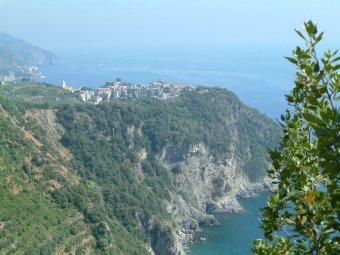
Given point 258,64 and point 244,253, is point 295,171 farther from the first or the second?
point 258,64

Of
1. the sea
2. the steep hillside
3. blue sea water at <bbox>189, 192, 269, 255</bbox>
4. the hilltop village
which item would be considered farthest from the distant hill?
blue sea water at <bbox>189, 192, 269, 255</bbox>

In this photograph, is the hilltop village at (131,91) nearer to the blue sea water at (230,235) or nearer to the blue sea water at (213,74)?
the blue sea water at (230,235)

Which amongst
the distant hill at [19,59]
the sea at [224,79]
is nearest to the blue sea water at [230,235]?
the sea at [224,79]

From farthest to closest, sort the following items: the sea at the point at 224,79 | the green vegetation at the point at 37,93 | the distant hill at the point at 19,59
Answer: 1. the distant hill at the point at 19,59
2. the green vegetation at the point at 37,93
3. the sea at the point at 224,79

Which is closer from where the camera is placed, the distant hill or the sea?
the sea

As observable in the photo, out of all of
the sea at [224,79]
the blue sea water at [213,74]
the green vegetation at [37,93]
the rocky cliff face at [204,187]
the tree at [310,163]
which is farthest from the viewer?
the blue sea water at [213,74]

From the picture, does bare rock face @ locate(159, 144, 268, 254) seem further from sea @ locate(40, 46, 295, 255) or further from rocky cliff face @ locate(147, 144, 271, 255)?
sea @ locate(40, 46, 295, 255)

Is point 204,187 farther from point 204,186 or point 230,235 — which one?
point 230,235
